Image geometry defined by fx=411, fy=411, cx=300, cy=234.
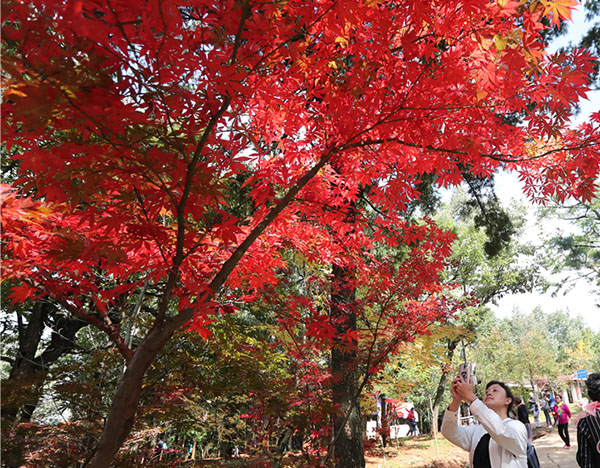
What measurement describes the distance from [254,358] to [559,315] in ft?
328

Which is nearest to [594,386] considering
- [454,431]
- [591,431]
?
[591,431]

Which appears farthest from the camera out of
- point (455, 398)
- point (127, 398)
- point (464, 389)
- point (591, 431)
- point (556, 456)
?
point (556, 456)

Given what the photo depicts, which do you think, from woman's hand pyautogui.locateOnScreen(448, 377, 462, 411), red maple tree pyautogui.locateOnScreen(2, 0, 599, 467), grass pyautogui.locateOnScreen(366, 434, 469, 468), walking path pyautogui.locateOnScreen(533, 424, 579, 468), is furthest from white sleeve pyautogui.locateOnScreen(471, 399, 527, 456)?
grass pyautogui.locateOnScreen(366, 434, 469, 468)

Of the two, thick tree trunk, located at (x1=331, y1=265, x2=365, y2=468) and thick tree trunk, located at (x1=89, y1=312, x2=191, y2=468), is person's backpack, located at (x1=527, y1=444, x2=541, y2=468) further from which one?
thick tree trunk, located at (x1=331, y1=265, x2=365, y2=468)

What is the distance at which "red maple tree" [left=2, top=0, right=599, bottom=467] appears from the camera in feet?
5.33

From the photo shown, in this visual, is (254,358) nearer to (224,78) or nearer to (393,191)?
(393,191)

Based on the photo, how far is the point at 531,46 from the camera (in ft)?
7.55

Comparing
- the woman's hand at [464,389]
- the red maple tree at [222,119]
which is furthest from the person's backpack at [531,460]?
the red maple tree at [222,119]

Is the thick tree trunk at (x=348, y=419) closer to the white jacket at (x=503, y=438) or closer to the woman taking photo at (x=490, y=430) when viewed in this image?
the woman taking photo at (x=490, y=430)

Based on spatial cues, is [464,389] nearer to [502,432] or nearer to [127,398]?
[502,432]

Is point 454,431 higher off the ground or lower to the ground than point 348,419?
higher

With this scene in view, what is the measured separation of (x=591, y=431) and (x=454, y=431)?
1263mm

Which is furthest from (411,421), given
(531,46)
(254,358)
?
(531,46)

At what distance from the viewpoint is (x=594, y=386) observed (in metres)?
3.38
